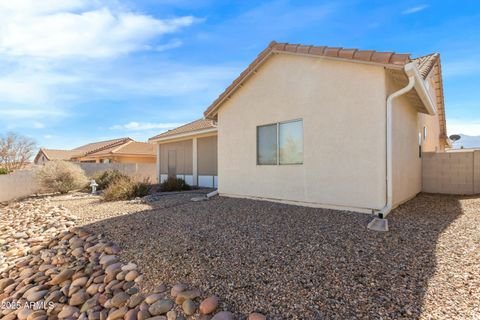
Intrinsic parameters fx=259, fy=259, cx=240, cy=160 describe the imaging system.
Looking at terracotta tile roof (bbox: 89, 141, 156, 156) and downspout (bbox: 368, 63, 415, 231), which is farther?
terracotta tile roof (bbox: 89, 141, 156, 156)

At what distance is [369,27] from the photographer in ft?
29.8

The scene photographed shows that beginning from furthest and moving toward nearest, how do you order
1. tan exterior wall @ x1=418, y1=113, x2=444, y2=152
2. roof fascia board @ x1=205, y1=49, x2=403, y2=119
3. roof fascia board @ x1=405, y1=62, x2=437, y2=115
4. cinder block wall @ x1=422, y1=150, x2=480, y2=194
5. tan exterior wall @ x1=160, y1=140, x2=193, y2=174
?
1. tan exterior wall @ x1=160, y1=140, x2=193, y2=174
2. tan exterior wall @ x1=418, y1=113, x2=444, y2=152
3. cinder block wall @ x1=422, y1=150, x2=480, y2=194
4. roof fascia board @ x1=205, y1=49, x2=403, y2=119
5. roof fascia board @ x1=405, y1=62, x2=437, y2=115

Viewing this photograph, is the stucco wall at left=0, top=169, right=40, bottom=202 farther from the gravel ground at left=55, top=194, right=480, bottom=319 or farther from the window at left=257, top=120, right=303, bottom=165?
the window at left=257, top=120, right=303, bottom=165

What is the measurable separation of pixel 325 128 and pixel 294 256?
413 centimetres

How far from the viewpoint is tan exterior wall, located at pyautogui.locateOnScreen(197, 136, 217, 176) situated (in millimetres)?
14188

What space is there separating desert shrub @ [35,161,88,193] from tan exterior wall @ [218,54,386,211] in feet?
34.3

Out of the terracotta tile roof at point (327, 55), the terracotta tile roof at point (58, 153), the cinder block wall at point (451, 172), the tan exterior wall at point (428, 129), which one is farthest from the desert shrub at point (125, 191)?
the terracotta tile roof at point (58, 153)

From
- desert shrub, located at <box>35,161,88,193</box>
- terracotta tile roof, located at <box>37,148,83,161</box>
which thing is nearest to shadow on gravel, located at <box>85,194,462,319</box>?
desert shrub, located at <box>35,161,88,193</box>

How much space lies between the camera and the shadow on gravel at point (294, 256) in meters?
2.90

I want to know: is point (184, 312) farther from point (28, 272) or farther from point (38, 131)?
point (38, 131)

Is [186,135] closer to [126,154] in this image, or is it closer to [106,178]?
[106,178]

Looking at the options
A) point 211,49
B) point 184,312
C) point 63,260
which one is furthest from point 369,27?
point 63,260

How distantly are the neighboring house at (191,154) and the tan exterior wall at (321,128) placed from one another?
4.67 metres

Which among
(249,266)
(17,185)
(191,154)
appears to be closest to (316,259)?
(249,266)
